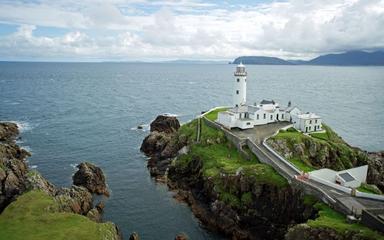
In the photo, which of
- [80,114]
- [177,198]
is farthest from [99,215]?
[80,114]

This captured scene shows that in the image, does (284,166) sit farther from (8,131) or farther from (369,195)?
(8,131)

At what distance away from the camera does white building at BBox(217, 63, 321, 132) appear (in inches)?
2697

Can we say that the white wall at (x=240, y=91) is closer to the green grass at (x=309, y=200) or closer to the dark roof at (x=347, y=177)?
the dark roof at (x=347, y=177)

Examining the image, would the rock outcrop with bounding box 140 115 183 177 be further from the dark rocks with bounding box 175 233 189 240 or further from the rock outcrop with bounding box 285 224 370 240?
the rock outcrop with bounding box 285 224 370 240

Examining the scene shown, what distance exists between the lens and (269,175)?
1935 inches

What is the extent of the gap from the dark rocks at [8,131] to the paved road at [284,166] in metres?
53.1

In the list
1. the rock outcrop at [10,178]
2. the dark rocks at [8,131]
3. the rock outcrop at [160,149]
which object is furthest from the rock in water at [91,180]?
the dark rocks at [8,131]

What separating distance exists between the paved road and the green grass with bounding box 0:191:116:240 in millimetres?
24311

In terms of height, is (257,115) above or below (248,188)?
above

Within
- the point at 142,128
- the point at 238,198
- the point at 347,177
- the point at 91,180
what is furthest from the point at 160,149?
the point at 347,177

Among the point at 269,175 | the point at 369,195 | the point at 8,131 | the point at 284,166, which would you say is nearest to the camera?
the point at 369,195

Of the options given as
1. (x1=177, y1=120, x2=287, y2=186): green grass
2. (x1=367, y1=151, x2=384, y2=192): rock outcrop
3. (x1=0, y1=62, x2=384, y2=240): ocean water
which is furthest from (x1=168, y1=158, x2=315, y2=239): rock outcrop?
(x1=367, y1=151, x2=384, y2=192): rock outcrop

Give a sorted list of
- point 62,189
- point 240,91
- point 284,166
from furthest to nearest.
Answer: point 240,91 < point 284,166 < point 62,189

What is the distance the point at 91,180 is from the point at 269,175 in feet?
88.2
